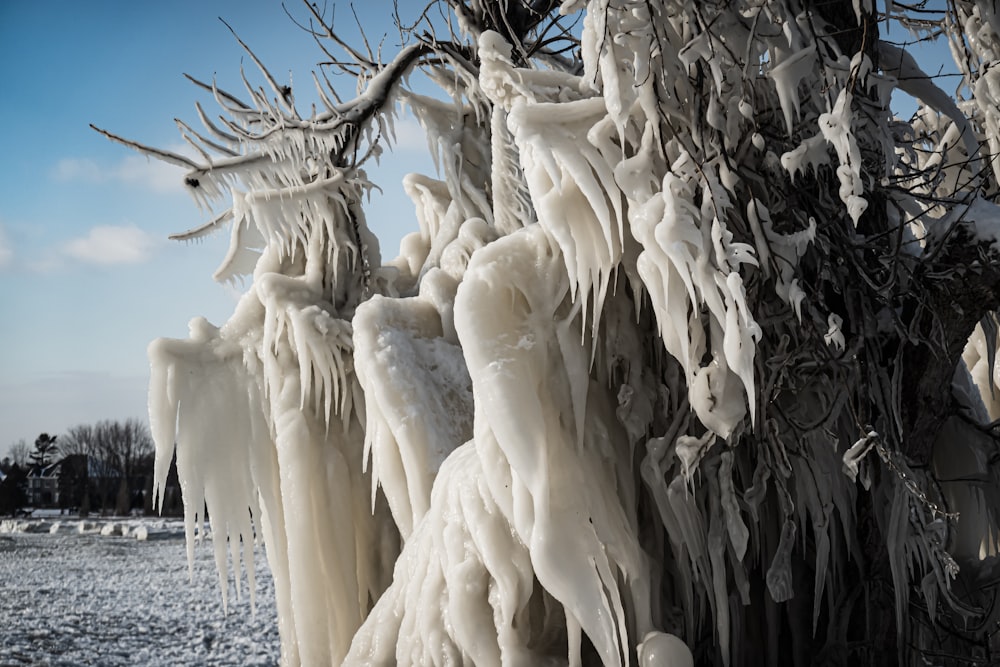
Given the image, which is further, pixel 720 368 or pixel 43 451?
pixel 43 451

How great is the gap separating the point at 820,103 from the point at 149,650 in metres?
8.60

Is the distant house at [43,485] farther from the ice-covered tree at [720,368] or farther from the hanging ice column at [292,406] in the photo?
the ice-covered tree at [720,368]

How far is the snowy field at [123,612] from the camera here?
8648 millimetres

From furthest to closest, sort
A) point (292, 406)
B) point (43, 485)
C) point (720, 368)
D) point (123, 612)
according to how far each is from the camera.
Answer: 1. point (43, 485)
2. point (123, 612)
3. point (292, 406)
4. point (720, 368)

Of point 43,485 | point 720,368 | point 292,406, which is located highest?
point 43,485

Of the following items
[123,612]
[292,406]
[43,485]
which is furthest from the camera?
[43,485]

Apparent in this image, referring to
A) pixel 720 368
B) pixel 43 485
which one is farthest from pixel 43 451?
pixel 720 368

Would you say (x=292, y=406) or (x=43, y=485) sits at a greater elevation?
(x=43, y=485)

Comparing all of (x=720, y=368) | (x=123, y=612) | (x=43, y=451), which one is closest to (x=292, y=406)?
(x=720, y=368)

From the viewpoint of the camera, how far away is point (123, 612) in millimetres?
11328

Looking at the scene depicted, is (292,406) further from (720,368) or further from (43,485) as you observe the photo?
(43,485)

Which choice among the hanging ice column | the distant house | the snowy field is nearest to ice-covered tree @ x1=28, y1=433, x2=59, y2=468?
the distant house

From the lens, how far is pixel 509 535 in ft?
11.7

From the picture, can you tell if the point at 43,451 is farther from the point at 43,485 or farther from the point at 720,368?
the point at 720,368
